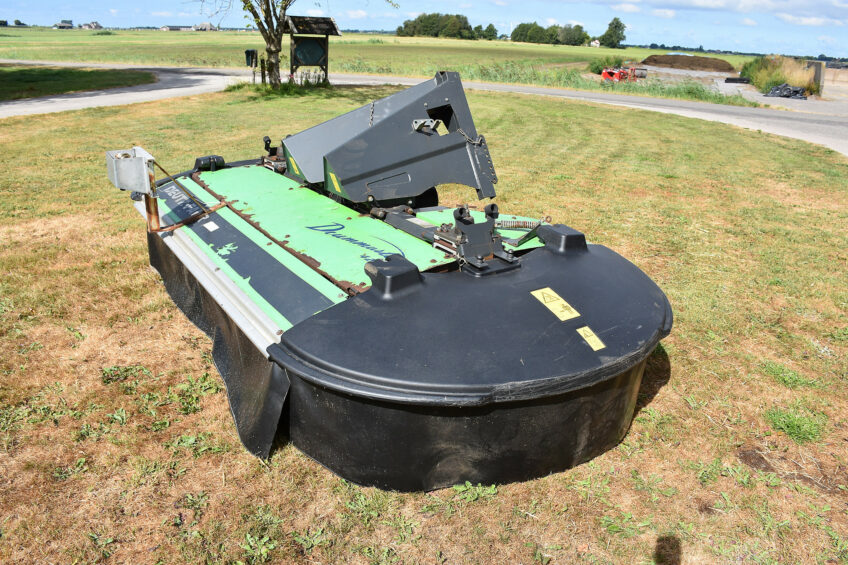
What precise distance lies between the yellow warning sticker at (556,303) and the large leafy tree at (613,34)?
114 meters

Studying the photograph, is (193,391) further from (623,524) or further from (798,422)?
(798,422)

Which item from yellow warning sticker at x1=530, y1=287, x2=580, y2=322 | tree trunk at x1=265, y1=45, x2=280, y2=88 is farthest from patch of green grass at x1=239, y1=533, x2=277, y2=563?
tree trunk at x1=265, y1=45, x2=280, y2=88

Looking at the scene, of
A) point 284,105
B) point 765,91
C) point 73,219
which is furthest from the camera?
point 765,91

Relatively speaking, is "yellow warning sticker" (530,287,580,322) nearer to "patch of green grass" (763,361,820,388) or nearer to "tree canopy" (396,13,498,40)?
"patch of green grass" (763,361,820,388)

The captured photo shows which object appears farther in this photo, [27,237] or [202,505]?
[27,237]

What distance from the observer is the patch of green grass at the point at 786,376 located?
12.8ft

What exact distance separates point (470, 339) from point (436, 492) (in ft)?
2.74

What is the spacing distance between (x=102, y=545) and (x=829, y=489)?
140 inches

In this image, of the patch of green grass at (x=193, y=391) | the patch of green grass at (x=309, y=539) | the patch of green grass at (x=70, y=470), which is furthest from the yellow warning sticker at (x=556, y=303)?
the patch of green grass at (x=70, y=470)

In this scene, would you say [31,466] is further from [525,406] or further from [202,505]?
[525,406]

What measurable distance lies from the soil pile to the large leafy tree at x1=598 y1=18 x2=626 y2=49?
54.6 metres

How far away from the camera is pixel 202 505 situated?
275cm

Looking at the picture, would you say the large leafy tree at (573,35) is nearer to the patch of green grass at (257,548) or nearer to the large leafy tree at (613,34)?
the large leafy tree at (613,34)

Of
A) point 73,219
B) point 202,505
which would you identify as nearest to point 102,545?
point 202,505
